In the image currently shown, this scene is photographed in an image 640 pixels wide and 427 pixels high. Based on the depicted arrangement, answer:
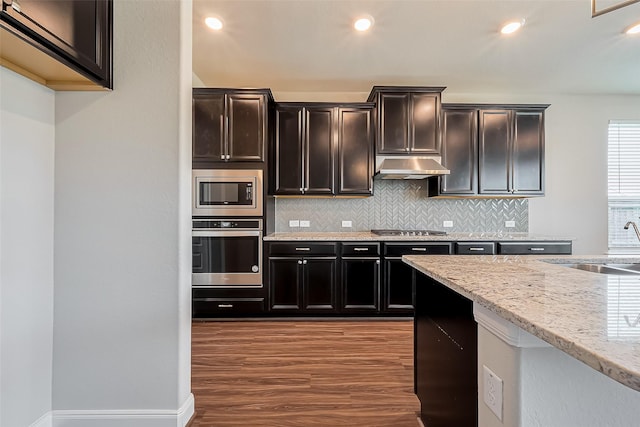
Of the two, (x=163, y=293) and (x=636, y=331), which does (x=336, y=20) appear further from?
(x=636, y=331)

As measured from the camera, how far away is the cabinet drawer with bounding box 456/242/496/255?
11.1 feet

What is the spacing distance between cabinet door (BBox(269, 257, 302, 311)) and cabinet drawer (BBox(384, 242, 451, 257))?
99cm

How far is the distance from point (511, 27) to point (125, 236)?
3.32 m

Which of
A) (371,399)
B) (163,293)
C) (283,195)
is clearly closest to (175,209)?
(163,293)

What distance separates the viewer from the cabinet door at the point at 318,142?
3.53 metres

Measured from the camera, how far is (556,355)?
29.6 inches

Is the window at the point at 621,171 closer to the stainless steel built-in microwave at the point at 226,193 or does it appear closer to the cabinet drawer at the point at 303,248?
the cabinet drawer at the point at 303,248

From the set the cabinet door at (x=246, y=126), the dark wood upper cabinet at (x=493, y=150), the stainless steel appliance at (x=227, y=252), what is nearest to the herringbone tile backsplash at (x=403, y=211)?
the dark wood upper cabinet at (x=493, y=150)

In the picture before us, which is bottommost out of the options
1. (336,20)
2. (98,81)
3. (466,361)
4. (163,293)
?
(466,361)

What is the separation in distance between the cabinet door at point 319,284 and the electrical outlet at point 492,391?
2.43 meters

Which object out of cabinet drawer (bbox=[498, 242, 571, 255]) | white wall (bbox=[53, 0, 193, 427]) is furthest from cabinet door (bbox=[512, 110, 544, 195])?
white wall (bbox=[53, 0, 193, 427])

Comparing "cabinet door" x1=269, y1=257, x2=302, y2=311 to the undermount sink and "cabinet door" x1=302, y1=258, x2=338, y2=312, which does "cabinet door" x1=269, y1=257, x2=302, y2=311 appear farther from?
the undermount sink

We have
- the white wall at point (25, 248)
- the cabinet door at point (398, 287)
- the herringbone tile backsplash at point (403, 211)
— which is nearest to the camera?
the white wall at point (25, 248)

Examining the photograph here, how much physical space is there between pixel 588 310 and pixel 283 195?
3.10 meters
